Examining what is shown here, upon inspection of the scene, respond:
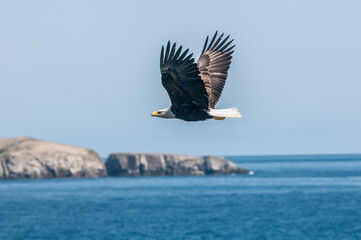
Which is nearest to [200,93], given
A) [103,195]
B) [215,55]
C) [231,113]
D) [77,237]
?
[231,113]

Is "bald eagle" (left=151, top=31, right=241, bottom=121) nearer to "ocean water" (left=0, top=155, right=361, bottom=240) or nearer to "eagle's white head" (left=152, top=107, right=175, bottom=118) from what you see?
"eagle's white head" (left=152, top=107, right=175, bottom=118)

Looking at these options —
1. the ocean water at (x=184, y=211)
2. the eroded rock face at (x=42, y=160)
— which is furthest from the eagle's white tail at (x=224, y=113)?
the eroded rock face at (x=42, y=160)

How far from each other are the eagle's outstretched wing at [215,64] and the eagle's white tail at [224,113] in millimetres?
1967

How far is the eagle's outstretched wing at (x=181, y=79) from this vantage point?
637 inches

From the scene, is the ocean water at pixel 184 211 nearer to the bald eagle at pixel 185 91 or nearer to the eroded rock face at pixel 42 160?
the eroded rock face at pixel 42 160

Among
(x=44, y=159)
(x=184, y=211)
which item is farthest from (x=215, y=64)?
(x=44, y=159)

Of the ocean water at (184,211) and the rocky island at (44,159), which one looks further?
the rocky island at (44,159)

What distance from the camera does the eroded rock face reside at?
190250 millimetres

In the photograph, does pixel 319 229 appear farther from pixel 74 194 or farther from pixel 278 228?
pixel 74 194

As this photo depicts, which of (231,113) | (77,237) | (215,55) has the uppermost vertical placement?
(215,55)

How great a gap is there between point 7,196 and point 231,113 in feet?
503

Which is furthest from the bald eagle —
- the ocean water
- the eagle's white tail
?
the ocean water

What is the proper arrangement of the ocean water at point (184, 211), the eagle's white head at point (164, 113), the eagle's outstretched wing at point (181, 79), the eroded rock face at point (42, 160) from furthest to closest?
the eroded rock face at point (42, 160) < the ocean water at point (184, 211) < the eagle's white head at point (164, 113) < the eagle's outstretched wing at point (181, 79)

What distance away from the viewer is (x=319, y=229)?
10206 cm
